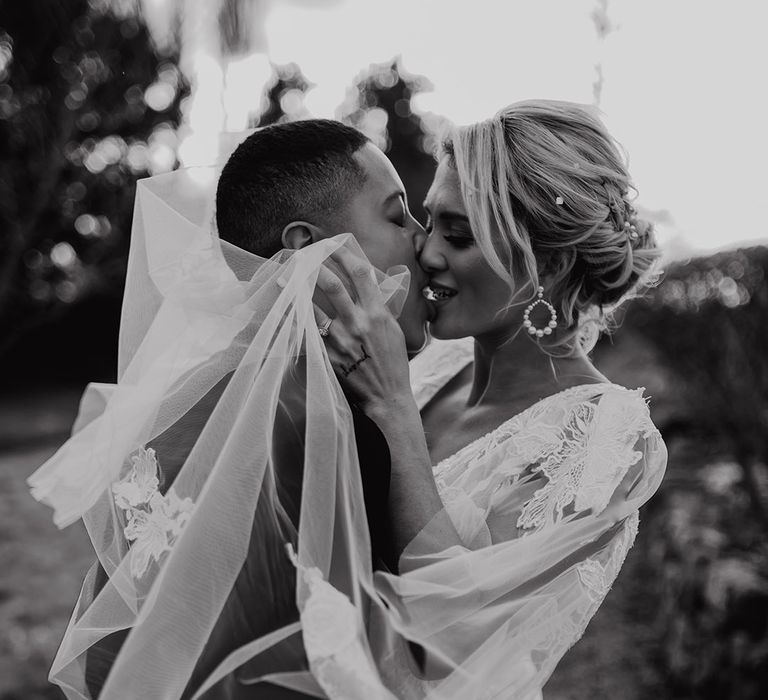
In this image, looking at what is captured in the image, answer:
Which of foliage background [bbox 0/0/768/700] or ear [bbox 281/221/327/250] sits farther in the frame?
foliage background [bbox 0/0/768/700]

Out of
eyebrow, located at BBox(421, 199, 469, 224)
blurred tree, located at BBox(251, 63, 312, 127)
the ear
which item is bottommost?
blurred tree, located at BBox(251, 63, 312, 127)

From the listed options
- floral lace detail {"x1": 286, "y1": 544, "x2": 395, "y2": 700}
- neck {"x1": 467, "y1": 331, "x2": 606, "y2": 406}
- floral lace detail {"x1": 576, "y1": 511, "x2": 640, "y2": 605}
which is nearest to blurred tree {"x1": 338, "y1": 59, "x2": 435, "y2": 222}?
neck {"x1": 467, "y1": 331, "x2": 606, "y2": 406}

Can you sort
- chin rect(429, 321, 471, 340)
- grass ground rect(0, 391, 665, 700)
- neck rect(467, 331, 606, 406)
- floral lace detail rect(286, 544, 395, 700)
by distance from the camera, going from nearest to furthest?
floral lace detail rect(286, 544, 395, 700), chin rect(429, 321, 471, 340), neck rect(467, 331, 606, 406), grass ground rect(0, 391, 665, 700)

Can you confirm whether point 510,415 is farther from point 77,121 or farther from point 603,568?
point 77,121

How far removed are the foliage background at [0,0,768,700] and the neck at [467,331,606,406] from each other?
2574mm

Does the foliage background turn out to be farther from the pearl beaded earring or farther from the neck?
the pearl beaded earring

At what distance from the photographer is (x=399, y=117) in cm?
1773

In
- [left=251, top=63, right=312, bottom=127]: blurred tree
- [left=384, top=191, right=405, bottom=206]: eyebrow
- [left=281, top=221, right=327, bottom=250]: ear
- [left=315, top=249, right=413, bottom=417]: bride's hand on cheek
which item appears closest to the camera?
[left=315, top=249, right=413, bottom=417]: bride's hand on cheek

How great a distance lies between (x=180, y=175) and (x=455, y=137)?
0.90 metres

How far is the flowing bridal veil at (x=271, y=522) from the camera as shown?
183cm

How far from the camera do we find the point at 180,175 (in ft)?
8.61

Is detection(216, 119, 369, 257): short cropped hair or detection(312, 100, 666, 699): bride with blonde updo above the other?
detection(216, 119, 369, 257): short cropped hair

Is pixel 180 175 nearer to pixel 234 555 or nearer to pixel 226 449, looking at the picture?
pixel 226 449

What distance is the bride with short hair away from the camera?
1.84 meters
